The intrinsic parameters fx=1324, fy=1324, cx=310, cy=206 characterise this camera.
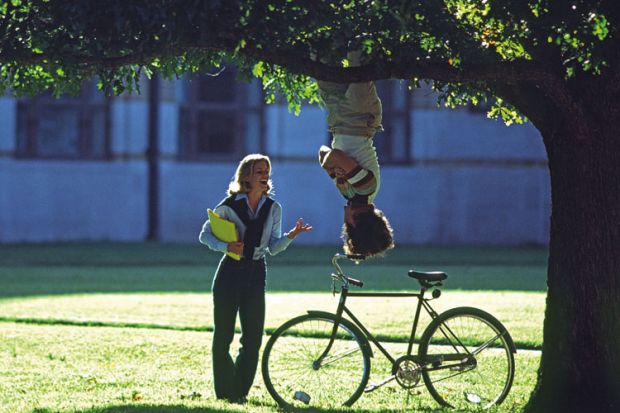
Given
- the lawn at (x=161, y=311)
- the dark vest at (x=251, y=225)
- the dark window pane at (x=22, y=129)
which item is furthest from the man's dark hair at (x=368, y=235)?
the dark window pane at (x=22, y=129)

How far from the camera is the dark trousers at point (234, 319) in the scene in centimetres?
912

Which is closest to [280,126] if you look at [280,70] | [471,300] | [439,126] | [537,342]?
[439,126]

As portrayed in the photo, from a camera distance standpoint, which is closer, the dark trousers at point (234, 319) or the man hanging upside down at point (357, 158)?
the man hanging upside down at point (357, 158)

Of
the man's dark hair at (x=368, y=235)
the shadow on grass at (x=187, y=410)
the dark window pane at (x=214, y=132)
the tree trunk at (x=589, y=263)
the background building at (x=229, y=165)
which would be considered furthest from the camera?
the dark window pane at (x=214, y=132)

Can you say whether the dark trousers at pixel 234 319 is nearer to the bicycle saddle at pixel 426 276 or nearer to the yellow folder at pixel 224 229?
the yellow folder at pixel 224 229

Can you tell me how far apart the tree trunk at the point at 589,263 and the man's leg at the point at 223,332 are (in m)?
2.23

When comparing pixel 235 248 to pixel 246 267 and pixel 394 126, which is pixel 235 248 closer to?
pixel 246 267

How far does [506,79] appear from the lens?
Answer: 322 inches

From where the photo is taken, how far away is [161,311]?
1591 cm

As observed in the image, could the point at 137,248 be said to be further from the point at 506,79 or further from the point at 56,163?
the point at 506,79

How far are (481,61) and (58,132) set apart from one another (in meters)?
22.0

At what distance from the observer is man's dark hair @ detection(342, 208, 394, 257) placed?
8367mm

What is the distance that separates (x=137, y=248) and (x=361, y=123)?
62.5ft

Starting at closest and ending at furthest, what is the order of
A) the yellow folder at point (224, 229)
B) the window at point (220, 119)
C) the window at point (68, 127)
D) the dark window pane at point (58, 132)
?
the yellow folder at point (224, 229), the window at point (68, 127), the dark window pane at point (58, 132), the window at point (220, 119)
